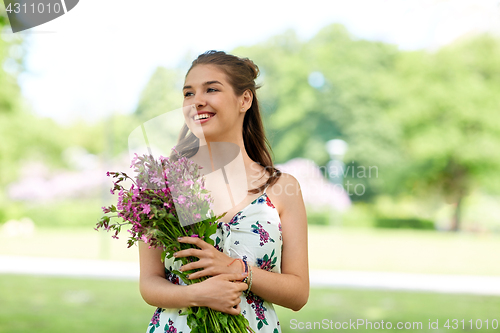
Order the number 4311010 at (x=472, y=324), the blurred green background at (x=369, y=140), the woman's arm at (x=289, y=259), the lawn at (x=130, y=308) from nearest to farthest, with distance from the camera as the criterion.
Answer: the woman's arm at (x=289, y=259) → the lawn at (x=130, y=308) → the number 4311010 at (x=472, y=324) → the blurred green background at (x=369, y=140)

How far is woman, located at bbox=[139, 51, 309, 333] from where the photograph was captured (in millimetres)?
1536

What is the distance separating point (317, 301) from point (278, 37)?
23.1m

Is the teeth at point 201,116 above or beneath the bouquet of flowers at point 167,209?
above

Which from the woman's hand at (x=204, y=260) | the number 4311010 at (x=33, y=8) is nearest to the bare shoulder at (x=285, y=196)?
the woman's hand at (x=204, y=260)

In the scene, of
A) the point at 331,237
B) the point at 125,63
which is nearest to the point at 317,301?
the point at 125,63

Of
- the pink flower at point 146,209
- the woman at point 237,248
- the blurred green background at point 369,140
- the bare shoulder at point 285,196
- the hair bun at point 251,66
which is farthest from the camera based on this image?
the blurred green background at point 369,140

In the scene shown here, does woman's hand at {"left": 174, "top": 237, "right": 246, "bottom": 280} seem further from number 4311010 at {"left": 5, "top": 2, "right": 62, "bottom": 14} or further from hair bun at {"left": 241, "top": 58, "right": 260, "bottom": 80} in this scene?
number 4311010 at {"left": 5, "top": 2, "right": 62, "bottom": 14}

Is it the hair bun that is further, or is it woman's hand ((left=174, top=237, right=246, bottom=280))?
the hair bun

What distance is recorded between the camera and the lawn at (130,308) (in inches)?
239

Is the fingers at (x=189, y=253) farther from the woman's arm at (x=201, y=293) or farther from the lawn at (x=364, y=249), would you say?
the lawn at (x=364, y=249)

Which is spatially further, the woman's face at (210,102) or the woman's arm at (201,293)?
the woman's face at (210,102)

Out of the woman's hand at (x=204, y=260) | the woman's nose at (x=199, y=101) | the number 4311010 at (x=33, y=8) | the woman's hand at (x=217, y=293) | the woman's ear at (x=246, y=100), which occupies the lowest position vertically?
the woman's hand at (x=217, y=293)

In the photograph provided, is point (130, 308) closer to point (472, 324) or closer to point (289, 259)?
point (472, 324)

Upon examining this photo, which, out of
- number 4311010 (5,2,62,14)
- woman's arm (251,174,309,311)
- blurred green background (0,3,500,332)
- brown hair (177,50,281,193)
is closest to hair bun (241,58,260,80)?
brown hair (177,50,281,193)
